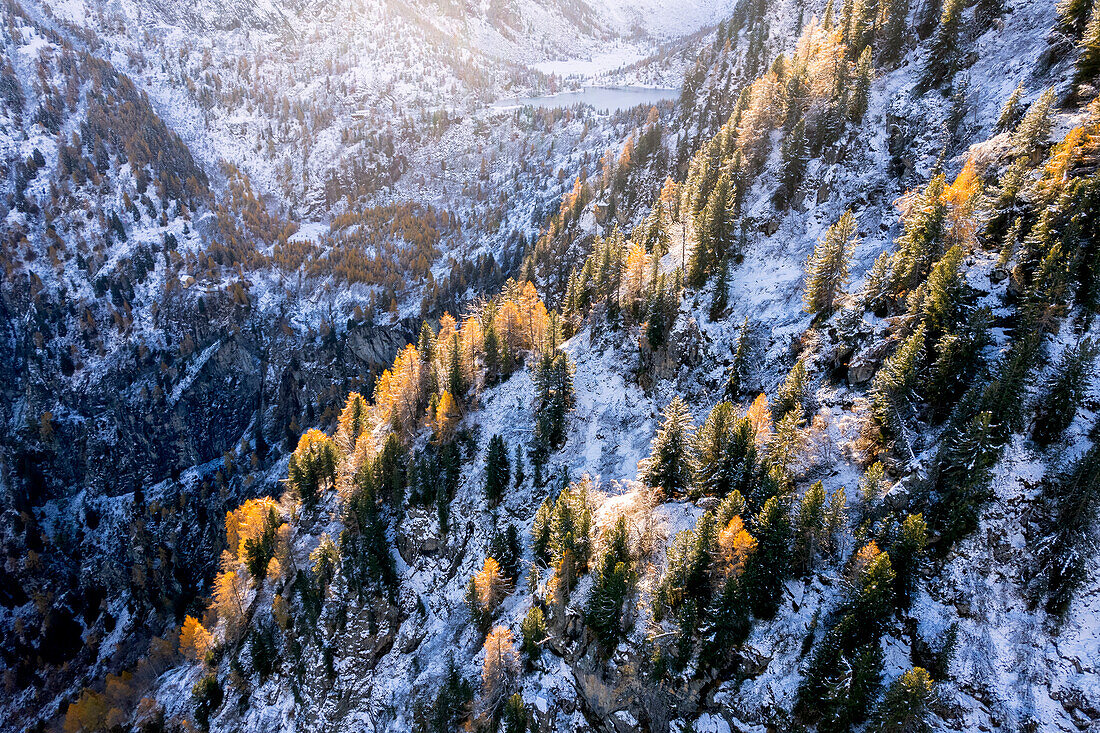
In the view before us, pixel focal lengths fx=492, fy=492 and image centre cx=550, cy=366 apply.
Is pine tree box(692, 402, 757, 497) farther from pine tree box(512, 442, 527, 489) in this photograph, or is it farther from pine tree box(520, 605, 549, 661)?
pine tree box(512, 442, 527, 489)

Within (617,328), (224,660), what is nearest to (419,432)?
(617,328)

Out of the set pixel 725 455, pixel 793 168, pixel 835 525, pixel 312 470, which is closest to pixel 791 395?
pixel 725 455

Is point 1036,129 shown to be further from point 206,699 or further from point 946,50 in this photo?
point 206,699

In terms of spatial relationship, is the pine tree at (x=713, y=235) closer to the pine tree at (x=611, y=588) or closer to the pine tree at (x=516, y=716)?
the pine tree at (x=611, y=588)

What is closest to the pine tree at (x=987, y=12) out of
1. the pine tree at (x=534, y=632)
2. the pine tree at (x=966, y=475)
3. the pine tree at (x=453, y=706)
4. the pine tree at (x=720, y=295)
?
the pine tree at (x=720, y=295)

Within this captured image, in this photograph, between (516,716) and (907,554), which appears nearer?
(907,554)

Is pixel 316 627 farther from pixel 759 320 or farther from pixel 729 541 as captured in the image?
pixel 759 320
